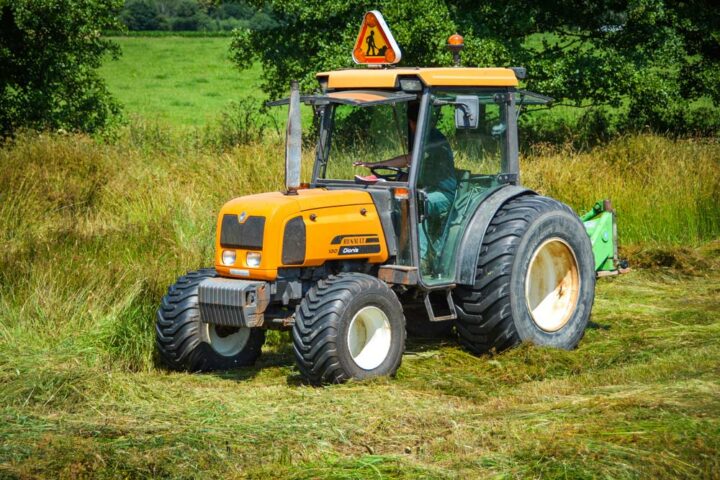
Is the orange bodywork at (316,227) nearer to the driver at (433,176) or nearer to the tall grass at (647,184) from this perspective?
the driver at (433,176)

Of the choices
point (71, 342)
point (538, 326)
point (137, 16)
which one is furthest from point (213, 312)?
point (137, 16)

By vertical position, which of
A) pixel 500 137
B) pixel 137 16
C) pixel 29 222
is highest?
pixel 137 16

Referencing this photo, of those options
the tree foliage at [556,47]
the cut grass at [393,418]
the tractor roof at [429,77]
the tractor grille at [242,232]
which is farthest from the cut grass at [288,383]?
the tree foliage at [556,47]

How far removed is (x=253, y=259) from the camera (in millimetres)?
7074

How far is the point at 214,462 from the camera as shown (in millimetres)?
5152

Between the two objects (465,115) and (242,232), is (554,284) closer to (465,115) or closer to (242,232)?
(465,115)

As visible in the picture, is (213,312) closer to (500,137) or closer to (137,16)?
(500,137)

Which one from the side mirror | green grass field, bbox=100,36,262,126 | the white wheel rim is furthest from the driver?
green grass field, bbox=100,36,262,126

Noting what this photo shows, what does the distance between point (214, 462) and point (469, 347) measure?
3.05 m

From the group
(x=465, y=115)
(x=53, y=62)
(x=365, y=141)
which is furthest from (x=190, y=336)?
(x=53, y=62)

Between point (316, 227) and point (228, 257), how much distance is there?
62 centimetres

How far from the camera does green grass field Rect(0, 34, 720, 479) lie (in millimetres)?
5137

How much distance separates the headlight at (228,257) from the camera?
7199 mm

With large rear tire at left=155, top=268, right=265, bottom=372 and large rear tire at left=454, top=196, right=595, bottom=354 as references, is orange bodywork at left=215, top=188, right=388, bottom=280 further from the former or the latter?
large rear tire at left=454, top=196, right=595, bottom=354
